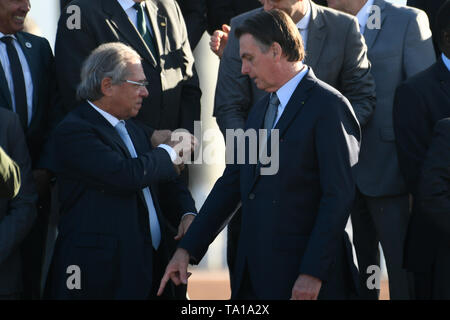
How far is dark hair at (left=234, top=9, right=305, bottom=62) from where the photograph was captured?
13.3ft

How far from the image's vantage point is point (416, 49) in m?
5.23

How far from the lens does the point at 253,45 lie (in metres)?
4.11

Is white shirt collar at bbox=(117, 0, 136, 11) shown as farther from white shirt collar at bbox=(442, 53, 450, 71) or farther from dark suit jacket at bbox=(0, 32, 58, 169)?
white shirt collar at bbox=(442, 53, 450, 71)

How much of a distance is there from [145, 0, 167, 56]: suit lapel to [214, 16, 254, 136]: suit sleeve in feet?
1.27

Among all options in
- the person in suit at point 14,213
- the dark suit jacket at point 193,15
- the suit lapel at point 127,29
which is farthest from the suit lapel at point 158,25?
the person in suit at point 14,213

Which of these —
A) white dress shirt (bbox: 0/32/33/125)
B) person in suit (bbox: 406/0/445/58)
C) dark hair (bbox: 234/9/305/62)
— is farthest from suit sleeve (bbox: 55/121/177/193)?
person in suit (bbox: 406/0/445/58)

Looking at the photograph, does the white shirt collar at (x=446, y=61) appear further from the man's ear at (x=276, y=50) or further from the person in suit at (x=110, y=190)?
the person in suit at (x=110, y=190)

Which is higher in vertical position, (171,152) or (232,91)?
(232,91)

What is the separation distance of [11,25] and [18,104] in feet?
1.47

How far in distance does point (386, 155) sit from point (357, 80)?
1.51 feet

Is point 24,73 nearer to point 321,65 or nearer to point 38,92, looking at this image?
point 38,92

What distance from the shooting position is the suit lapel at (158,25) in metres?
5.32

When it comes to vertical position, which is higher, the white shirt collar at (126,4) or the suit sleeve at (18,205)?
the white shirt collar at (126,4)

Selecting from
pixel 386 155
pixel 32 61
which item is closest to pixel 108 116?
pixel 32 61
